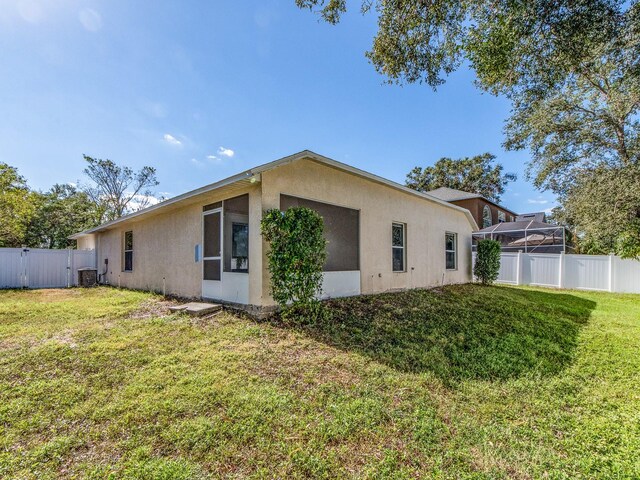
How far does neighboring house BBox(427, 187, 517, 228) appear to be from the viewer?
2278 cm

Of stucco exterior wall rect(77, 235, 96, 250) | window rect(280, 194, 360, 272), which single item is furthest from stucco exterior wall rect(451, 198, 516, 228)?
stucco exterior wall rect(77, 235, 96, 250)

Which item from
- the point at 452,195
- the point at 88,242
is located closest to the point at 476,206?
the point at 452,195

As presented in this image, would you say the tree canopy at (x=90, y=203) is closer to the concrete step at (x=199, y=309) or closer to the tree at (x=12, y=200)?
the tree at (x=12, y=200)

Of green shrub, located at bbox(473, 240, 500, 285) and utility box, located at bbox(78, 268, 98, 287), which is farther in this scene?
utility box, located at bbox(78, 268, 98, 287)

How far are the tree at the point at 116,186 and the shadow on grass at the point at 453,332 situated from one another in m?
23.0

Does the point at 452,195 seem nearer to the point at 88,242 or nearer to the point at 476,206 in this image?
the point at 476,206

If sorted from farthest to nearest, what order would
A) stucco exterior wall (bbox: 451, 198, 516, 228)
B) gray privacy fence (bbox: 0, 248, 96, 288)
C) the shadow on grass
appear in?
stucco exterior wall (bbox: 451, 198, 516, 228)
gray privacy fence (bbox: 0, 248, 96, 288)
the shadow on grass

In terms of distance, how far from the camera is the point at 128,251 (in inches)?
434

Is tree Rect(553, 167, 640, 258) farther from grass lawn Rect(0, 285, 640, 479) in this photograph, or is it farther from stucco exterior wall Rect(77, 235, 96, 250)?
stucco exterior wall Rect(77, 235, 96, 250)

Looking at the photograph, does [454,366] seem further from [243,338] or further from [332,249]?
[332,249]

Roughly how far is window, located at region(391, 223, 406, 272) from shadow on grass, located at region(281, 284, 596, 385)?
3.31ft

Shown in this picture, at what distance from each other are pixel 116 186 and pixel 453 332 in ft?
84.0

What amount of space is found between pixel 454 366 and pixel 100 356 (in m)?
4.73

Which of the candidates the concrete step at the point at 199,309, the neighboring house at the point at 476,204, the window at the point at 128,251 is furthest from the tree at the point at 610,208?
the window at the point at 128,251
